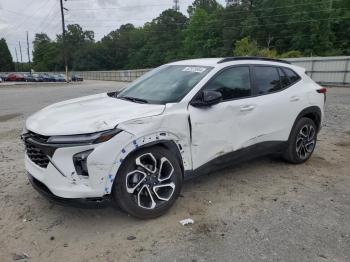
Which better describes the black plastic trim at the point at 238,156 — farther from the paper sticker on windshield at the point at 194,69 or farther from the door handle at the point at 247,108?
the paper sticker on windshield at the point at 194,69

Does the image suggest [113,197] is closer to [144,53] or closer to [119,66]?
[144,53]

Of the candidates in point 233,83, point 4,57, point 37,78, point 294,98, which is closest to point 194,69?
point 233,83

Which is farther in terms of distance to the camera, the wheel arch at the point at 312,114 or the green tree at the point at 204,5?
the green tree at the point at 204,5

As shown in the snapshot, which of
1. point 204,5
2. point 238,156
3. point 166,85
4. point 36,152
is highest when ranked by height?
point 204,5

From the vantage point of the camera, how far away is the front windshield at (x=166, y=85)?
13.0 ft

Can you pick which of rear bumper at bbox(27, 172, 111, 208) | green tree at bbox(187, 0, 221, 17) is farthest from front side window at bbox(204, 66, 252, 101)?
green tree at bbox(187, 0, 221, 17)

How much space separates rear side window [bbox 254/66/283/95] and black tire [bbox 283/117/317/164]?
2.44 feet

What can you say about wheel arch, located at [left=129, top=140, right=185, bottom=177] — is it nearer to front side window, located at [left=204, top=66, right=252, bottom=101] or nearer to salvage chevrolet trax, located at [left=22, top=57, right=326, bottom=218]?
salvage chevrolet trax, located at [left=22, top=57, right=326, bottom=218]

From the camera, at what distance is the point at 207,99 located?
12.4 ft

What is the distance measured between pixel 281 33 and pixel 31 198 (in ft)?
200

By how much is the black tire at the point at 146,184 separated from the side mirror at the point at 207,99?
2.17ft

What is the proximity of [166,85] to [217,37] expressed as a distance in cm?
7092

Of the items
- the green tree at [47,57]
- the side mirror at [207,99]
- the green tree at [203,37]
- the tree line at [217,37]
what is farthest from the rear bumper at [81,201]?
the green tree at [47,57]

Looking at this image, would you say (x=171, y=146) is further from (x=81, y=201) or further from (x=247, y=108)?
(x=247, y=108)
